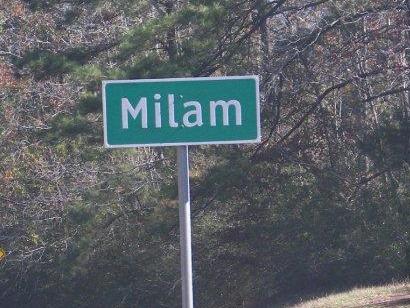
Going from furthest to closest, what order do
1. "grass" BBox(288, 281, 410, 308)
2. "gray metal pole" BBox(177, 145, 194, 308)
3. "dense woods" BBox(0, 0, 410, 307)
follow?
"dense woods" BBox(0, 0, 410, 307) → "grass" BBox(288, 281, 410, 308) → "gray metal pole" BBox(177, 145, 194, 308)

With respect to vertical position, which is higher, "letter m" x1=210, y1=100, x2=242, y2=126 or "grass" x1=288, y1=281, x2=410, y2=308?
"letter m" x1=210, y1=100, x2=242, y2=126

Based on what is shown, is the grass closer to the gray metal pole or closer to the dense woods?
the dense woods

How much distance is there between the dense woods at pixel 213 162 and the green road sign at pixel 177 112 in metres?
10.1

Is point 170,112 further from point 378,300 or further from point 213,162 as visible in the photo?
point 213,162

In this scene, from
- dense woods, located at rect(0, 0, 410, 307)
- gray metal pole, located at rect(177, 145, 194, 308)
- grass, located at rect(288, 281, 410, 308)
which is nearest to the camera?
gray metal pole, located at rect(177, 145, 194, 308)

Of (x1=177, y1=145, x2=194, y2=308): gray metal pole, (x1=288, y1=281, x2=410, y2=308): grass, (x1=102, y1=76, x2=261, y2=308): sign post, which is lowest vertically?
(x1=288, y1=281, x2=410, y2=308): grass

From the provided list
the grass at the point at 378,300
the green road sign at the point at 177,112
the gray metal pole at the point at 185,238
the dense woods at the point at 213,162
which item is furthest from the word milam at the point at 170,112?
the dense woods at the point at 213,162

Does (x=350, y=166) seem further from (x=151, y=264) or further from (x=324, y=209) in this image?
(x=151, y=264)

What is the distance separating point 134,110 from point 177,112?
22 cm

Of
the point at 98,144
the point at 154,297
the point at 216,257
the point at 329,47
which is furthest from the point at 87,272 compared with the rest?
the point at 329,47

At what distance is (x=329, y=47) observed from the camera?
52.9 feet

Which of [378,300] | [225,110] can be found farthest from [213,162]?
[225,110]

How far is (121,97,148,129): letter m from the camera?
468 centimetres

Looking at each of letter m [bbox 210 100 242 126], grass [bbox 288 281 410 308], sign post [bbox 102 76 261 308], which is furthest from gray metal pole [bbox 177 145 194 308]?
grass [bbox 288 281 410 308]
